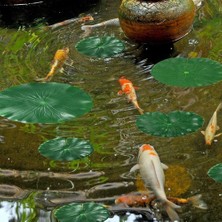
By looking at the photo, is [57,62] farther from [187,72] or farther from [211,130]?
[211,130]

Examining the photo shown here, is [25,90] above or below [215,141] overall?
above

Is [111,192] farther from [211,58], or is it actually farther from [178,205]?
[211,58]

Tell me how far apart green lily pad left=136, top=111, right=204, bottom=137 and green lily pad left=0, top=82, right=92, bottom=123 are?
344mm

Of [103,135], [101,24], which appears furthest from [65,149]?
[101,24]

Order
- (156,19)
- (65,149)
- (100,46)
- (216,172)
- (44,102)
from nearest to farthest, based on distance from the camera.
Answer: (216,172), (65,149), (44,102), (156,19), (100,46)

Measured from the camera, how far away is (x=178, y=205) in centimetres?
282

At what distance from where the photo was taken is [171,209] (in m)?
2.78

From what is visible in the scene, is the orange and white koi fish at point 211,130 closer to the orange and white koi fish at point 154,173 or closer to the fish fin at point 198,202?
the orange and white koi fish at point 154,173

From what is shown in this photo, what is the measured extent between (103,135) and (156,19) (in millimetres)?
1132

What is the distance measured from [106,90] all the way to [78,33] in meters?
0.99

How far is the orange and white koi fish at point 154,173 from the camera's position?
279cm

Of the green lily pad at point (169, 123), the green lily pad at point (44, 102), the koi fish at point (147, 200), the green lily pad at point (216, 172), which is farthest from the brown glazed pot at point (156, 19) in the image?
the koi fish at point (147, 200)

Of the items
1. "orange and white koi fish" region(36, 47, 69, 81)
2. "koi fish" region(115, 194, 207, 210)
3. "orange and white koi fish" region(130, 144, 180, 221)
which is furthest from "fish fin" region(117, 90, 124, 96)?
"koi fish" region(115, 194, 207, 210)

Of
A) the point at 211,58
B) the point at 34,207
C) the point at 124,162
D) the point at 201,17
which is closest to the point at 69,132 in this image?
the point at 124,162
